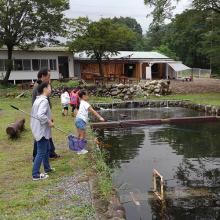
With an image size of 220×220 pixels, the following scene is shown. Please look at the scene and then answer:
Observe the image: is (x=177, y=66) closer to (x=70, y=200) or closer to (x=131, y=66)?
(x=131, y=66)

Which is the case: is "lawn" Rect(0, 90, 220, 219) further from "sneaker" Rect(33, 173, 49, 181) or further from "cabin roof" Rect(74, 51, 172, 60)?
"cabin roof" Rect(74, 51, 172, 60)

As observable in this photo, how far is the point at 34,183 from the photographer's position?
7.34m

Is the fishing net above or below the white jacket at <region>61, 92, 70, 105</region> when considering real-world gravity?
below

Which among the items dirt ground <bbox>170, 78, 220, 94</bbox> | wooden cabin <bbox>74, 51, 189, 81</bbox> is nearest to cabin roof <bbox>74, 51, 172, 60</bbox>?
wooden cabin <bbox>74, 51, 189, 81</bbox>

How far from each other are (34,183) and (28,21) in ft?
89.2

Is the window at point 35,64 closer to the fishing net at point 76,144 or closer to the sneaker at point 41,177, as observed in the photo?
the fishing net at point 76,144

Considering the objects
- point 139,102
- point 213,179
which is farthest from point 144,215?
point 139,102

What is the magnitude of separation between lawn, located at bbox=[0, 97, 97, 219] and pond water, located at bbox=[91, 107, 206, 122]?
8947 mm

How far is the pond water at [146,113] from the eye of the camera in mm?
21281

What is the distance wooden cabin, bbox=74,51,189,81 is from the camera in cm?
4088

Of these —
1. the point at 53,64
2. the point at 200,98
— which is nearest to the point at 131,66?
the point at 53,64

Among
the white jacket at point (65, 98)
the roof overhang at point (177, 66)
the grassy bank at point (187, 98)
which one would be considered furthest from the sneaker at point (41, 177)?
the roof overhang at point (177, 66)

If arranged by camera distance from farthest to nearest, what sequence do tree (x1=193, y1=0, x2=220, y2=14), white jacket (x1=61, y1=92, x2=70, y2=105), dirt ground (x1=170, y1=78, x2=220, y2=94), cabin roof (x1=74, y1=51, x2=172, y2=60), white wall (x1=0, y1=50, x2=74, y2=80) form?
cabin roof (x1=74, y1=51, x2=172, y2=60)
white wall (x1=0, y1=50, x2=74, y2=80)
dirt ground (x1=170, y1=78, x2=220, y2=94)
tree (x1=193, y1=0, x2=220, y2=14)
white jacket (x1=61, y1=92, x2=70, y2=105)

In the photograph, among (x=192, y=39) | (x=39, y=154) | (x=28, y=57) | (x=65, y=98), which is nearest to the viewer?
(x=39, y=154)
